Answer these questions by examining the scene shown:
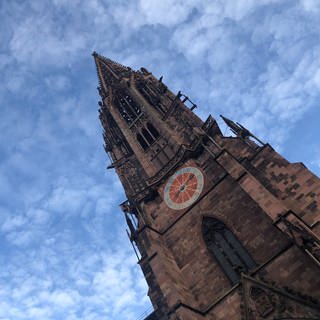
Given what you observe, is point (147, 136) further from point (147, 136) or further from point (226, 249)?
point (226, 249)

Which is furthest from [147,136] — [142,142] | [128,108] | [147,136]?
[128,108]

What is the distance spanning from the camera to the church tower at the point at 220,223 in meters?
11.2

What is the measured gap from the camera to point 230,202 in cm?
1488

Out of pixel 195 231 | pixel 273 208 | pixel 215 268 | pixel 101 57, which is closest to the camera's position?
pixel 273 208

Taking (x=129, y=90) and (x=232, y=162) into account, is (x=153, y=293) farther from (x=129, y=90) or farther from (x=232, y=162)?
(x=129, y=90)

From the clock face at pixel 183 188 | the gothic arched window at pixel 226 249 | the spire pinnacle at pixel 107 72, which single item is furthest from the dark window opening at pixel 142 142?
the gothic arched window at pixel 226 249

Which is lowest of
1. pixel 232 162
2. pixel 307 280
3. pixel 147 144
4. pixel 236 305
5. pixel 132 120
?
pixel 307 280

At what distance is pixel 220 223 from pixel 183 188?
3109 mm

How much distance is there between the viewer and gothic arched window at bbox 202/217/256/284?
1329cm

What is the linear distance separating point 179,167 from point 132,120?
28.4 feet

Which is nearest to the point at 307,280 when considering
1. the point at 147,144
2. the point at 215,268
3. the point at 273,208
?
the point at 273,208

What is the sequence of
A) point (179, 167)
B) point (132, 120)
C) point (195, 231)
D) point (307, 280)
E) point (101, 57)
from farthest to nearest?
point (101, 57) → point (132, 120) → point (179, 167) → point (195, 231) → point (307, 280)

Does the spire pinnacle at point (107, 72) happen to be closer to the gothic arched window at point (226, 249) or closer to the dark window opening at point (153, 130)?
the dark window opening at point (153, 130)

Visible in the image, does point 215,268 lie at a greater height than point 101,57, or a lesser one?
Answer: lesser
